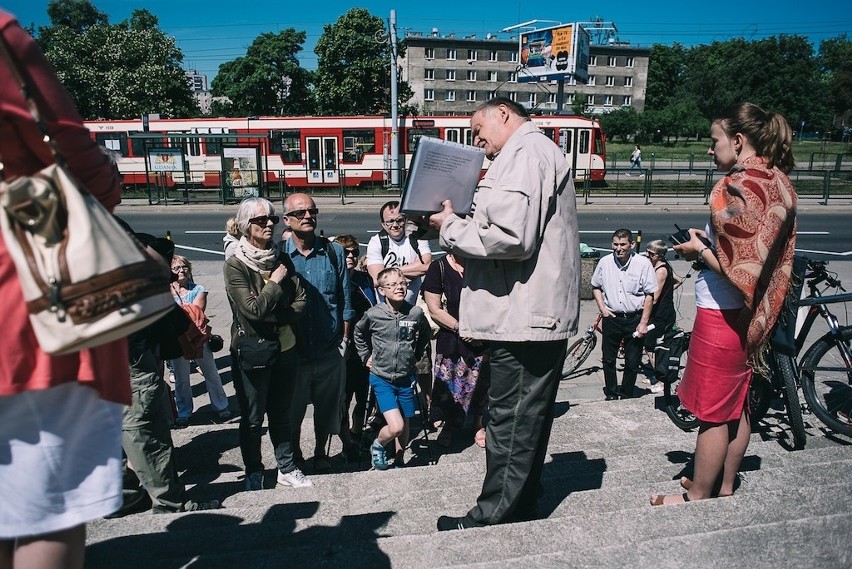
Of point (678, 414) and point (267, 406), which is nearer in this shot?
point (267, 406)

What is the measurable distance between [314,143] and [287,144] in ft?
3.72

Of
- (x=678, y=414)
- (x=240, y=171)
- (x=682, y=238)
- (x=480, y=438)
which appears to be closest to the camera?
(x=682, y=238)

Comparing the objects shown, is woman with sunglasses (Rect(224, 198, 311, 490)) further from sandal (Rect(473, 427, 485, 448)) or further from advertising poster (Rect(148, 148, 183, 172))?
advertising poster (Rect(148, 148, 183, 172))

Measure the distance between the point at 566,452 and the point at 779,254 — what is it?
6.48ft

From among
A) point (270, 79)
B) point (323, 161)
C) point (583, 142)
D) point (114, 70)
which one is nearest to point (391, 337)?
point (323, 161)

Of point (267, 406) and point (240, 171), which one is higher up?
point (240, 171)

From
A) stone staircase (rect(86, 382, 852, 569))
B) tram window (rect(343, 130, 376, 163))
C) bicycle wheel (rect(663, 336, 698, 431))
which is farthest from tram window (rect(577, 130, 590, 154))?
stone staircase (rect(86, 382, 852, 569))

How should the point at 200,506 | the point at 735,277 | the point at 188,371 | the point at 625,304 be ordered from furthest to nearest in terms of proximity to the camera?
the point at 625,304, the point at 188,371, the point at 200,506, the point at 735,277

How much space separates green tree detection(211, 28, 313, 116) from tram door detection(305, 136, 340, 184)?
3171 cm

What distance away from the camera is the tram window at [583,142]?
25906mm

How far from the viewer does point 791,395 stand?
3.82 meters

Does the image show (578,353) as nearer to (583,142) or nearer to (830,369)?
(830,369)

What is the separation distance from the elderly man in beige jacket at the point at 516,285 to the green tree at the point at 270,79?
5541cm

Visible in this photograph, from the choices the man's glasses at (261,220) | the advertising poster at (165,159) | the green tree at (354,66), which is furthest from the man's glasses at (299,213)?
the green tree at (354,66)
